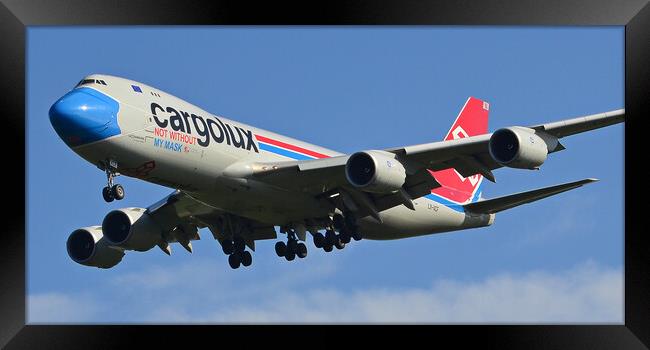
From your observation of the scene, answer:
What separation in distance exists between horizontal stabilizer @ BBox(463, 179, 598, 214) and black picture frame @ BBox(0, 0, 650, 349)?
26.7ft

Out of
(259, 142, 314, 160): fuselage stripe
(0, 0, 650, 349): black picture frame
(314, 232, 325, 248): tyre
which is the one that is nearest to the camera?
(0, 0, 650, 349): black picture frame

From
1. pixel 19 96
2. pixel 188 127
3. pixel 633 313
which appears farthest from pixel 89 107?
pixel 633 313

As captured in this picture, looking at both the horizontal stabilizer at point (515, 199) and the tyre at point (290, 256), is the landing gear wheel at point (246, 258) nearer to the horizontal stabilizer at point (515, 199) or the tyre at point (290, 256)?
the tyre at point (290, 256)

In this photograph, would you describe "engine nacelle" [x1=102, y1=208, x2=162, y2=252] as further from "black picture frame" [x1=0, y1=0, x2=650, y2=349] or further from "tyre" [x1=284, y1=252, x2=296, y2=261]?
"black picture frame" [x1=0, y1=0, x2=650, y2=349]

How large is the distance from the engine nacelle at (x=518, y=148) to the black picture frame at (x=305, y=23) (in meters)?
5.75

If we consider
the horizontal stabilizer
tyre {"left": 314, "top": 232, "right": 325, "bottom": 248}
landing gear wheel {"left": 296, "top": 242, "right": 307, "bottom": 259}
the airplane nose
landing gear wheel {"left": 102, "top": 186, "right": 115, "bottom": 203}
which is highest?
the airplane nose

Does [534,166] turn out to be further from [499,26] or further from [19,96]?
[19,96]

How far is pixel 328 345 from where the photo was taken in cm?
2180

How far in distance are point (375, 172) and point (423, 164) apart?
1.91 metres

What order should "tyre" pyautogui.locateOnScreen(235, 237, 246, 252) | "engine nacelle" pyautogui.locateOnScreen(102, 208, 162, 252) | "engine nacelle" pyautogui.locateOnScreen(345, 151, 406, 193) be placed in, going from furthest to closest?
"engine nacelle" pyautogui.locateOnScreen(102, 208, 162, 252)
"tyre" pyautogui.locateOnScreen(235, 237, 246, 252)
"engine nacelle" pyautogui.locateOnScreen(345, 151, 406, 193)

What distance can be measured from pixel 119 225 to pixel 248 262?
409 cm

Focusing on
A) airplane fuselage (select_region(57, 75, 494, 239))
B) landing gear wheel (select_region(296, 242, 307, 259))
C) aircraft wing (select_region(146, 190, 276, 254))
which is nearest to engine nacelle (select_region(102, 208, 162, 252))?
aircraft wing (select_region(146, 190, 276, 254))

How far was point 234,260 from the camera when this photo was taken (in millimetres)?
34438

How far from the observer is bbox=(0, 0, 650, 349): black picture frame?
21625 mm
